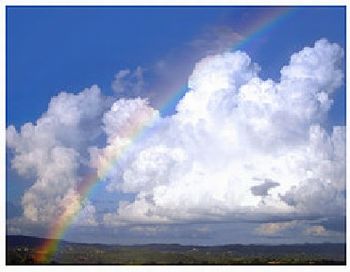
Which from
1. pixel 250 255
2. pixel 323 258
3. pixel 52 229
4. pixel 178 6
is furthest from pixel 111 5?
pixel 323 258

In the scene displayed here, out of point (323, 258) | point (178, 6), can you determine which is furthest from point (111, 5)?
point (323, 258)

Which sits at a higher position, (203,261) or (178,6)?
(178,6)

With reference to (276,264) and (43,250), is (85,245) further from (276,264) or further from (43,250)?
(276,264)

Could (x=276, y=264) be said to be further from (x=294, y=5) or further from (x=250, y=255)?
(x=294, y=5)

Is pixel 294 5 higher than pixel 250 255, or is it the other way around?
pixel 294 5
